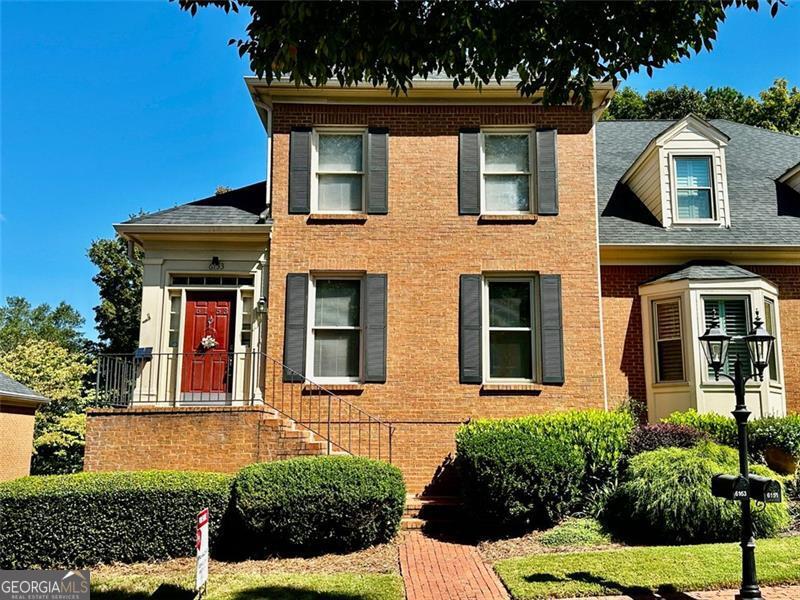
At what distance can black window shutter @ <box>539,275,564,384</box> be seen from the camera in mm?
12328

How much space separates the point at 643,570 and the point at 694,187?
29.1 ft

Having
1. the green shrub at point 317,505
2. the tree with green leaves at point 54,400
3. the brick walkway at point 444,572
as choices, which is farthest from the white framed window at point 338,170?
the tree with green leaves at point 54,400

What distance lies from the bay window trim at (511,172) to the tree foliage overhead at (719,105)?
17260 millimetres

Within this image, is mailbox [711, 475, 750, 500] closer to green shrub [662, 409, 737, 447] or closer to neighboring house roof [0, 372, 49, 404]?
green shrub [662, 409, 737, 447]

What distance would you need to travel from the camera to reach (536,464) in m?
9.84

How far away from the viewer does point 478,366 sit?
12.3 m

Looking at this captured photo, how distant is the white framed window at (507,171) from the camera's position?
1311 cm

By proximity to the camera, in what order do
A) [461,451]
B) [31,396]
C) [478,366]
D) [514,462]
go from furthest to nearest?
[31,396] < [478,366] < [461,451] < [514,462]

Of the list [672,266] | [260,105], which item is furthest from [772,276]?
[260,105]

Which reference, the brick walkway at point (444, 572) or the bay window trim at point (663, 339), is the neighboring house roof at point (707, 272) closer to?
the bay window trim at point (663, 339)

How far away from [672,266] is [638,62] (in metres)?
7.73

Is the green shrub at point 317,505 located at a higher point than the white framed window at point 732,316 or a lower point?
lower

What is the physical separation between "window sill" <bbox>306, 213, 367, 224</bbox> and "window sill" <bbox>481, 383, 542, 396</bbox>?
3.81 meters

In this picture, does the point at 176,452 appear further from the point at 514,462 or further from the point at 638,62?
the point at 638,62
